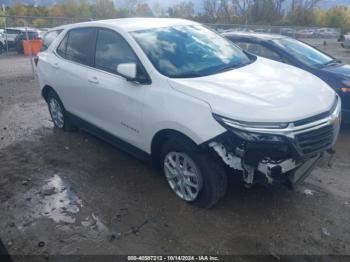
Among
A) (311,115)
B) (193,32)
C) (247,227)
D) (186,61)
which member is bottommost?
(247,227)

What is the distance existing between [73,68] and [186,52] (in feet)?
5.95

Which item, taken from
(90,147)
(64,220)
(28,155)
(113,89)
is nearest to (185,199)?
(64,220)

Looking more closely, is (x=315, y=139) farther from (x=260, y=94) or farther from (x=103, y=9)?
(x=103, y=9)

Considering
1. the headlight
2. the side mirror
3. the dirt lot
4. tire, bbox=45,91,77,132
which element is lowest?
the dirt lot

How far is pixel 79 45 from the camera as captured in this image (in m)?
4.75

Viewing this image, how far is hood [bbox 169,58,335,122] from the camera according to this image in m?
2.97

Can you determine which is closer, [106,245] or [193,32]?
[106,245]

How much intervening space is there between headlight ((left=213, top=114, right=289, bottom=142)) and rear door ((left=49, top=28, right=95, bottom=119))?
2.35m

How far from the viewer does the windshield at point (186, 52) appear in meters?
3.65

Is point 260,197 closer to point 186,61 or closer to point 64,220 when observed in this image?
point 186,61

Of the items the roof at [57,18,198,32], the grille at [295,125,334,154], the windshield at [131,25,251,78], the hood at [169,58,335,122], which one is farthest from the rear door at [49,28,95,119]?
the grille at [295,125,334,154]

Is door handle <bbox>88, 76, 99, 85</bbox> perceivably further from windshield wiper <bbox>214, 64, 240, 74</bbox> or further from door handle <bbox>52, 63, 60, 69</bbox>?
windshield wiper <bbox>214, 64, 240, 74</bbox>

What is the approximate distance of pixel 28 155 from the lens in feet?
16.3

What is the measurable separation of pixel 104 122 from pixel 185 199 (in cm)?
155
